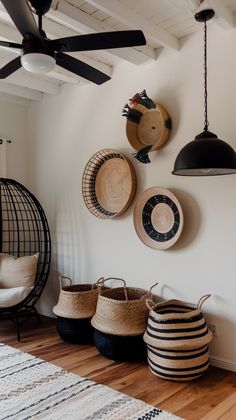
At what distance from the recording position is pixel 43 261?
13.8 feet

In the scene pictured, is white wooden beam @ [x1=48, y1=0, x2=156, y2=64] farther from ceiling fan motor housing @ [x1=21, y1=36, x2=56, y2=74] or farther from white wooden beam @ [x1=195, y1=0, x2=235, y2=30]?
white wooden beam @ [x1=195, y1=0, x2=235, y2=30]

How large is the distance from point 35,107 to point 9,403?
3.39 m

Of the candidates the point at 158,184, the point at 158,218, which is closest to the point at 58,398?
the point at 158,218

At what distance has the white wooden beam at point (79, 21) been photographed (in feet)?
8.25

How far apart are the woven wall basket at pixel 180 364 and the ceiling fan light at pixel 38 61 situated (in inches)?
83.2

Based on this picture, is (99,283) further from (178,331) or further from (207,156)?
(207,156)

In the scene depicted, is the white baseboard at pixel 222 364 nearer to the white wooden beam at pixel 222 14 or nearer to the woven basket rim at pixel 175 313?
the woven basket rim at pixel 175 313

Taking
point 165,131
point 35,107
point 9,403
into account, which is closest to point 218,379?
point 9,403

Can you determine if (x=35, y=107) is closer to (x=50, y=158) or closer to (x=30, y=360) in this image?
(x=50, y=158)

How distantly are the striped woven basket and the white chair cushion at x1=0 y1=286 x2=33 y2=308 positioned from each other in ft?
4.53

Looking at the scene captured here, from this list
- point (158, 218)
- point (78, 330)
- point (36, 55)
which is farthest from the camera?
point (78, 330)

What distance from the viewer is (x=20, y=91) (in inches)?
166

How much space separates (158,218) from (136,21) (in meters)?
1.59

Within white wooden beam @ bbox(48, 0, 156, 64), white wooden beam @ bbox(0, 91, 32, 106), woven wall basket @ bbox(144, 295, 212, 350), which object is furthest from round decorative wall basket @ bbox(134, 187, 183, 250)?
white wooden beam @ bbox(0, 91, 32, 106)
